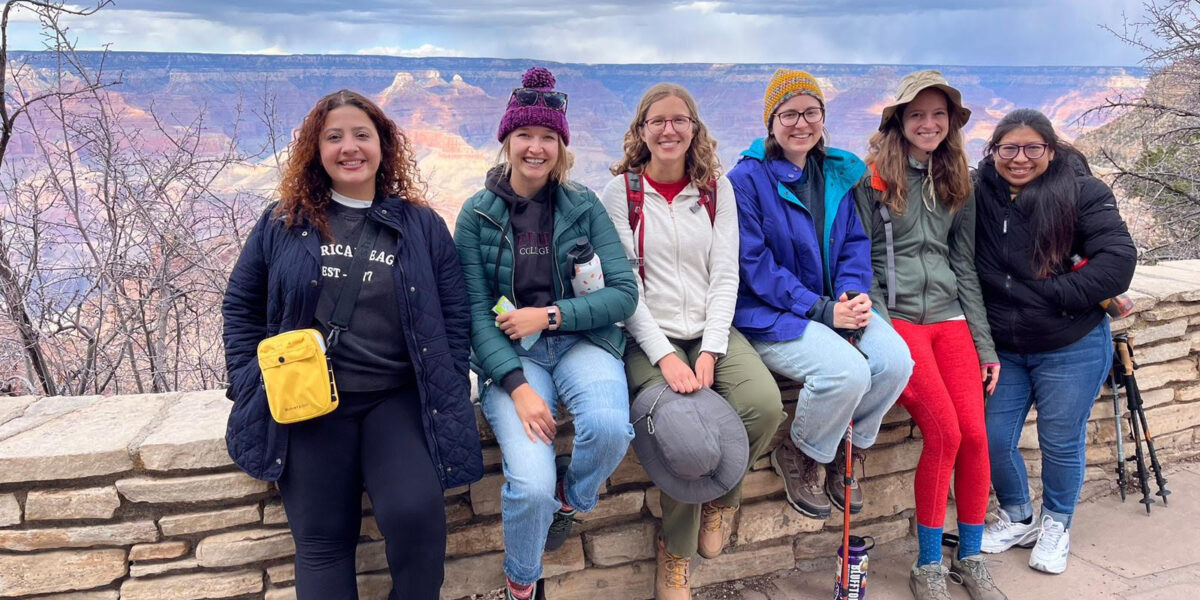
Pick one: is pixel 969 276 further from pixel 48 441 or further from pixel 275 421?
pixel 48 441

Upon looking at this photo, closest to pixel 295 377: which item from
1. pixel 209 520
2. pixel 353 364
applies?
pixel 353 364

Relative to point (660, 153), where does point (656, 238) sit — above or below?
below

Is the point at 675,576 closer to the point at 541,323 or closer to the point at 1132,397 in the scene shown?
the point at 541,323

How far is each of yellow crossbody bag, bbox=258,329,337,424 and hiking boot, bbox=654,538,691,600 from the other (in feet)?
4.21

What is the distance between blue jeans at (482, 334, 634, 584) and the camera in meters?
2.30

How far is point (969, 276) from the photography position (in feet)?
10.2

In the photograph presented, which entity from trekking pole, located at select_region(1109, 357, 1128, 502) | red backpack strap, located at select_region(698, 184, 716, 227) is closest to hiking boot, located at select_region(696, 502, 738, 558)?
red backpack strap, located at select_region(698, 184, 716, 227)

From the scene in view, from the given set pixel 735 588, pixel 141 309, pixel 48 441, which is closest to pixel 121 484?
pixel 48 441

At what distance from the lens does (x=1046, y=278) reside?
304cm

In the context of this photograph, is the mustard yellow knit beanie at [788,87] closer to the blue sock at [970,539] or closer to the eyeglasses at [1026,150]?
the eyeglasses at [1026,150]

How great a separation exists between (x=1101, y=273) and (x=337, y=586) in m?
2.95

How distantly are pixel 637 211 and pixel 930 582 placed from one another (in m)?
1.75

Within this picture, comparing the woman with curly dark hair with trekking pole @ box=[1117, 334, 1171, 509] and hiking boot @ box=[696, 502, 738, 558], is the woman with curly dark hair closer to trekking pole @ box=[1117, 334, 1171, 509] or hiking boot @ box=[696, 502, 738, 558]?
hiking boot @ box=[696, 502, 738, 558]

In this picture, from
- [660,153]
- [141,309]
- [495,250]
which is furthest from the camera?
[141,309]
